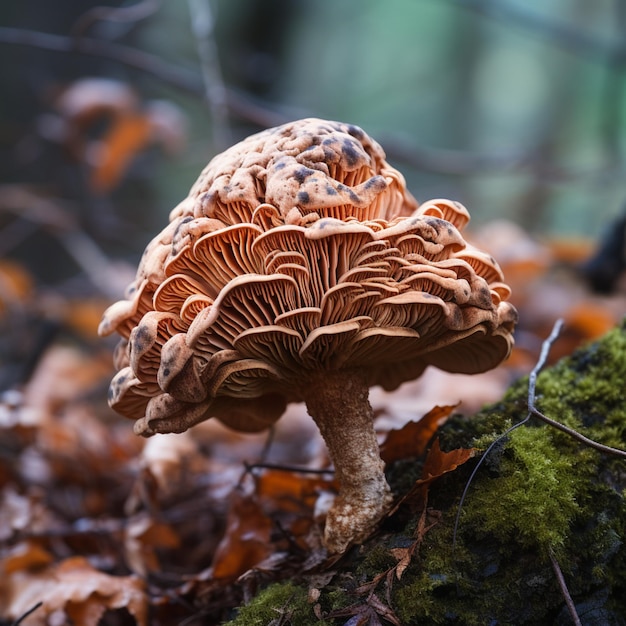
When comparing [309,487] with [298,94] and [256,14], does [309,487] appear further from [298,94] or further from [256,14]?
[298,94]

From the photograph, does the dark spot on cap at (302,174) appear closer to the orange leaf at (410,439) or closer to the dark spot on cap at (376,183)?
the dark spot on cap at (376,183)

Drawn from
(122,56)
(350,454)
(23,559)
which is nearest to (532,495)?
(350,454)

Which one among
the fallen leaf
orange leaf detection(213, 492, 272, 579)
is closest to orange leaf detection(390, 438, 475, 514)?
the fallen leaf

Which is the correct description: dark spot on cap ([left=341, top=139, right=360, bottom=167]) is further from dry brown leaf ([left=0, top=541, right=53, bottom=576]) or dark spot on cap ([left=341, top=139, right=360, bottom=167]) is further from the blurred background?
the blurred background

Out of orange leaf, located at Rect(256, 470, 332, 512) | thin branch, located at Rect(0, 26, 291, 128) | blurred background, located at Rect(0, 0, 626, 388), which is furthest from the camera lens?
blurred background, located at Rect(0, 0, 626, 388)

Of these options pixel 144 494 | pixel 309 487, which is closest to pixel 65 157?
pixel 144 494
